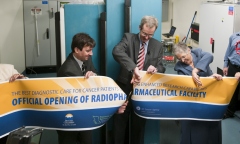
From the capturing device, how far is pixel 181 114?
9.11 ft

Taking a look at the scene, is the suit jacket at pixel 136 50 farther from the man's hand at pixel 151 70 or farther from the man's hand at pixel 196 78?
the man's hand at pixel 196 78

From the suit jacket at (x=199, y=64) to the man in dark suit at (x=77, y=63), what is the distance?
81 centimetres

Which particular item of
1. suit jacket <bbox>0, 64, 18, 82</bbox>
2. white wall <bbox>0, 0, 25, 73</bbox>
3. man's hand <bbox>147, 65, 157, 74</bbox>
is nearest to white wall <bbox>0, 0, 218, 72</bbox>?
white wall <bbox>0, 0, 25, 73</bbox>

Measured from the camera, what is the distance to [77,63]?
2639 mm

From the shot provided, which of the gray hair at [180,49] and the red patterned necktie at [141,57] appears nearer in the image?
the gray hair at [180,49]

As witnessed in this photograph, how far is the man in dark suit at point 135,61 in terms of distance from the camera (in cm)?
279

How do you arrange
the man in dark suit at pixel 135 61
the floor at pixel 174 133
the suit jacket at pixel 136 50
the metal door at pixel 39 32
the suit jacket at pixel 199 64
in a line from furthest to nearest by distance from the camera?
the metal door at pixel 39 32 < the floor at pixel 174 133 < the suit jacket at pixel 136 50 < the man in dark suit at pixel 135 61 < the suit jacket at pixel 199 64

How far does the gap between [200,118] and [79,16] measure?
5.25ft

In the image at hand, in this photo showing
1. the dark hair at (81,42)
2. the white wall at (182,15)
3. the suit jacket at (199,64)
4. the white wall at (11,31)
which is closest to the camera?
the dark hair at (81,42)

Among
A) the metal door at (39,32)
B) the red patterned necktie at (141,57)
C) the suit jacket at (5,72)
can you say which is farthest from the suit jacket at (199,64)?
the metal door at (39,32)

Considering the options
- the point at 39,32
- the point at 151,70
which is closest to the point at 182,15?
the point at 39,32

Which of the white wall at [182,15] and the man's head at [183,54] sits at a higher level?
the white wall at [182,15]

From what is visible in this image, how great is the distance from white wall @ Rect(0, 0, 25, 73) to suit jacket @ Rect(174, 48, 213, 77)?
463 centimetres

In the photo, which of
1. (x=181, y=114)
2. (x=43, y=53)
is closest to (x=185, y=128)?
(x=181, y=114)
